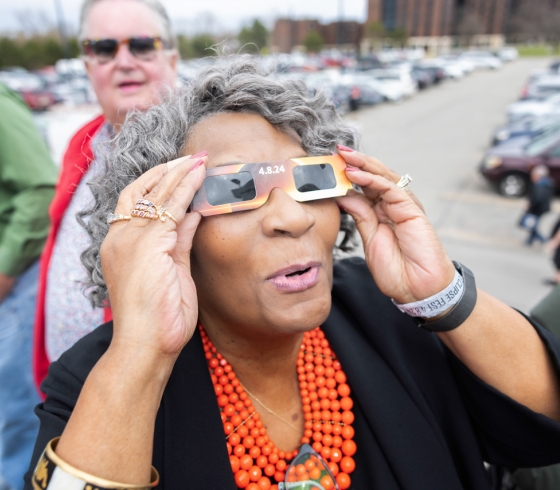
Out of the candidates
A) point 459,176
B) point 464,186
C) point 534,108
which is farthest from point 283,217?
point 534,108

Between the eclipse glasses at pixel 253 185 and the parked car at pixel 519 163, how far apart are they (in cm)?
904

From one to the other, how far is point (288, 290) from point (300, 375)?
54 centimetres

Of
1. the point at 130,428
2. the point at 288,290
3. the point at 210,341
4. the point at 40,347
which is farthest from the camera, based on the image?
the point at 40,347

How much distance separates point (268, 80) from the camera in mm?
1572

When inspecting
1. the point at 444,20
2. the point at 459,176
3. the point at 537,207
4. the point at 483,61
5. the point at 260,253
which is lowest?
the point at 483,61

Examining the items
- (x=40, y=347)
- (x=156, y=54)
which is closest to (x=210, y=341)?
(x=40, y=347)

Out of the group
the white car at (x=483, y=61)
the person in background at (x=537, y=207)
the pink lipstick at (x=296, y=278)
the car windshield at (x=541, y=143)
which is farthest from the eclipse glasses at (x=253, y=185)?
the white car at (x=483, y=61)

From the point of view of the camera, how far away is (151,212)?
1.28m

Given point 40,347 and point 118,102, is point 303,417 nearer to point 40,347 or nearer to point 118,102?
point 40,347

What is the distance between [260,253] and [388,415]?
751 mm

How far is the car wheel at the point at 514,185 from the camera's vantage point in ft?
29.7

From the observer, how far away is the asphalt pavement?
606cm

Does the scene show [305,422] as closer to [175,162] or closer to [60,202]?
[175,162]

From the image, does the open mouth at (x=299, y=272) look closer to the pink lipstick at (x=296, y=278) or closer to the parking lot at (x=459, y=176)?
the pink lipstick at (x=296, y=278)
